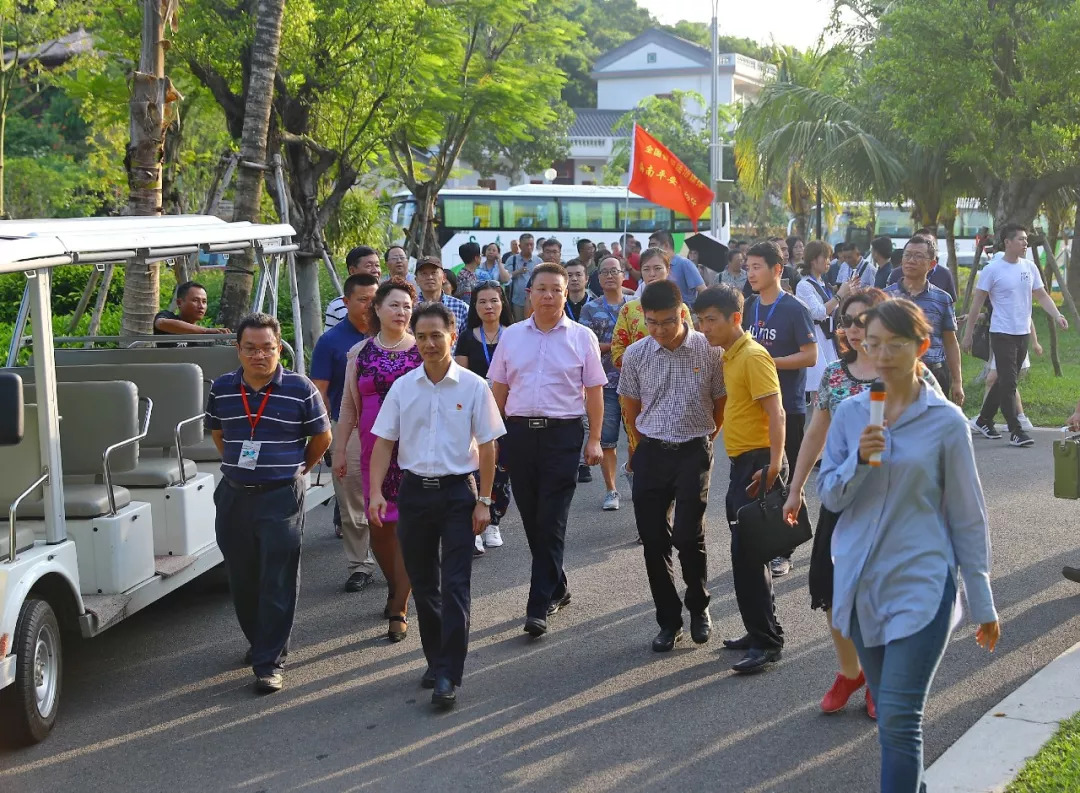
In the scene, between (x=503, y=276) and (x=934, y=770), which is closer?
(x=934, y=770)

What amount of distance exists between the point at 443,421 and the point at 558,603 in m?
1.77

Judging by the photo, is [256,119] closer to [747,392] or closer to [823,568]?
[747,392]

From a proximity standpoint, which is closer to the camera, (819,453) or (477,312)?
(819,453)

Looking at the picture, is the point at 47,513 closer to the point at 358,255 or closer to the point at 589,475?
the point at 358,255

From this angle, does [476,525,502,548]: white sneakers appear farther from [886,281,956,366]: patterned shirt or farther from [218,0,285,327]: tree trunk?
[218,0,285,327]: tree trunk

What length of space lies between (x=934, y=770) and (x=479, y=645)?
258cm

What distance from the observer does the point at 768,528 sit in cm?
611

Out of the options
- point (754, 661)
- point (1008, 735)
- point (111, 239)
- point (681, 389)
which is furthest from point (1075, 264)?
point (111, 239)

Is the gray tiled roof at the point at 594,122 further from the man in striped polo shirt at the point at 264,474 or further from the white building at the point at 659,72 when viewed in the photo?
the man in striped polo shirt at the point at 264,474

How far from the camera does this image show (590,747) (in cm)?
537

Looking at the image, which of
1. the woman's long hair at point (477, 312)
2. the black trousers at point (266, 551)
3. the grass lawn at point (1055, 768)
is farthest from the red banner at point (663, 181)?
the grass lawn at point (1055, 768)

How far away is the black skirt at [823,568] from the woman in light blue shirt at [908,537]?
1456mm

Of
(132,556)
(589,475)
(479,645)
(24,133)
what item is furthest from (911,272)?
(24,133)

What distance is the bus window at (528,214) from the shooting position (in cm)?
4369
